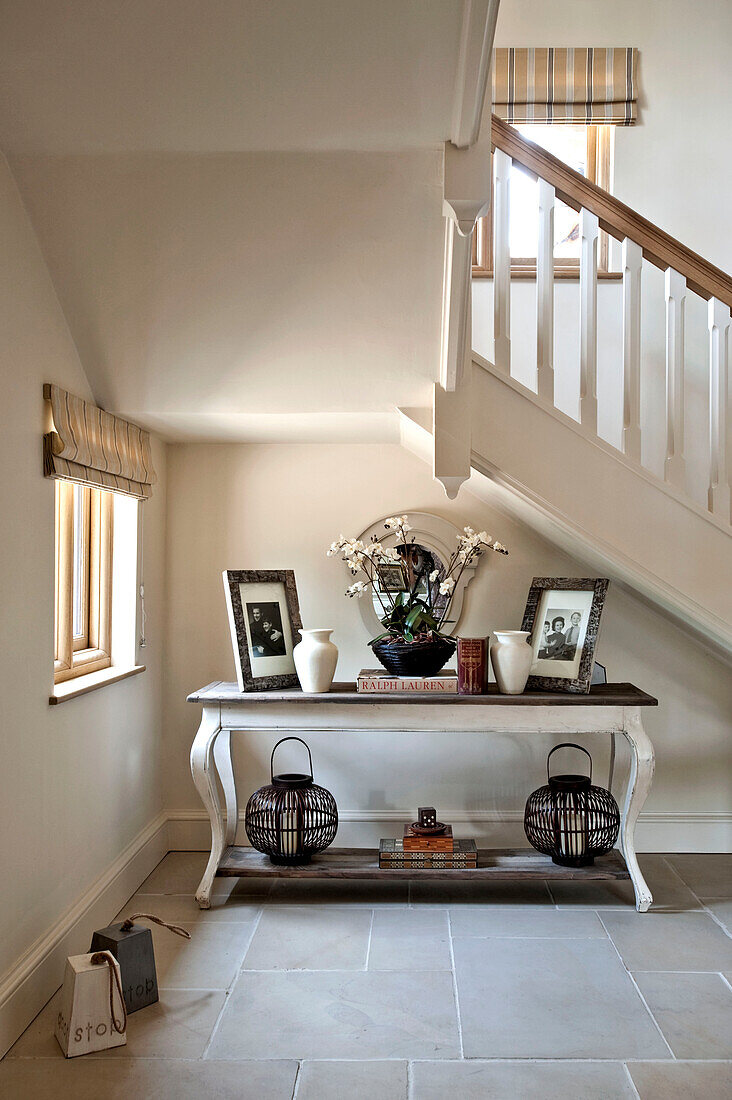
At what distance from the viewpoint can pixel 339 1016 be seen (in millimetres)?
2467

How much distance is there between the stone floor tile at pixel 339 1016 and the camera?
2.30m

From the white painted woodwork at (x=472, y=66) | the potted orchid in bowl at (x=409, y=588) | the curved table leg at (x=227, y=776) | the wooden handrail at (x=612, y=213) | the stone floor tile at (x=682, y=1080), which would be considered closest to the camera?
the white painted woodwork at (x=472, y=66)

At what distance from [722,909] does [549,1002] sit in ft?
3.34

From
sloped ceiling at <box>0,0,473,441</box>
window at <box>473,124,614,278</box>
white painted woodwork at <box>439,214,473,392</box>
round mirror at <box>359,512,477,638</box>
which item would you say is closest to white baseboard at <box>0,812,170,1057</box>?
round mirror at <box>359,512,477,638</box>

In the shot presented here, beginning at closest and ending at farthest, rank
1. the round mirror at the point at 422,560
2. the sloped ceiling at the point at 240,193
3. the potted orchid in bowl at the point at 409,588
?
the sloped ceiling at the point at 240,193 < the potted orchid in bowl at the point at 409,588 < the round mirror at the point at 422,560

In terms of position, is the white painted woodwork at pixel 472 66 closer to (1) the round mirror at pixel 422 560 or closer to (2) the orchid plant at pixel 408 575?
(2) the orchid plant at pixel 408 575

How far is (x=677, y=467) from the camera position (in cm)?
304

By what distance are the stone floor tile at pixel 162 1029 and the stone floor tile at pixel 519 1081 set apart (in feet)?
1.91

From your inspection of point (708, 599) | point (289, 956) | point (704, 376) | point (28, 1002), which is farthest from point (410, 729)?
point (704, 376)

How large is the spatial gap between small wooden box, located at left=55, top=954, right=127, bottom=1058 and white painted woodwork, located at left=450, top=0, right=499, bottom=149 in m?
2.20

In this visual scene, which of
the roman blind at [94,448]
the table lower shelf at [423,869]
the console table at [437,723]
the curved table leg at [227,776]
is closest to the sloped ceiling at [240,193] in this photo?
the roman blind at [94,448]

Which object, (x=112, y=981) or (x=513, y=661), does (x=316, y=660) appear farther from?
(x=112, y=981)

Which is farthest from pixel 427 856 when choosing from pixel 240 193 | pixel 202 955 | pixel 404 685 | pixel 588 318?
pixel 240 193

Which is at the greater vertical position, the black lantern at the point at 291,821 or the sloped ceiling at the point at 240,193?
the sloped ceiling at the point at 240,193
